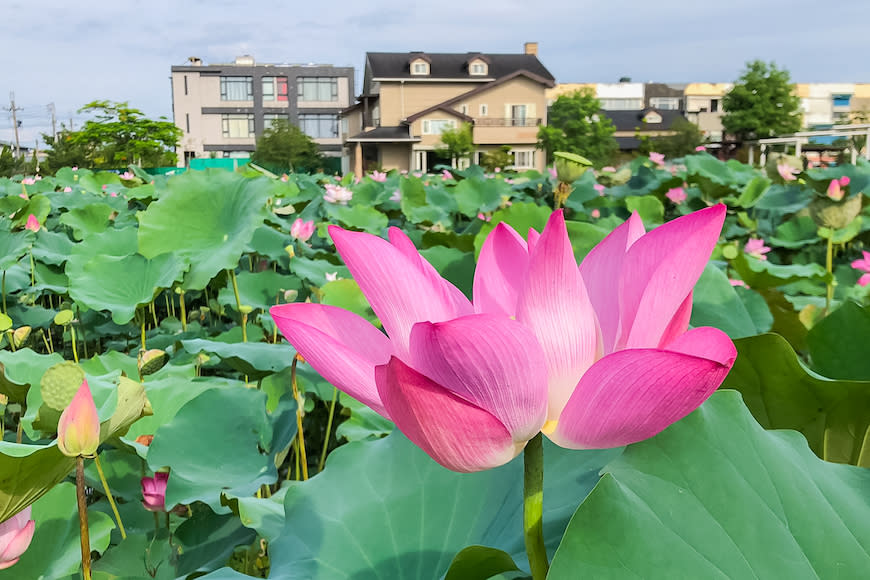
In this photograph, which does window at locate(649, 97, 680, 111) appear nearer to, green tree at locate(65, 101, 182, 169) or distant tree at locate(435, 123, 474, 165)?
distant tree at locate(435, 123, 474, 165)

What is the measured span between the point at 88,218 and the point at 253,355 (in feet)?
7.93

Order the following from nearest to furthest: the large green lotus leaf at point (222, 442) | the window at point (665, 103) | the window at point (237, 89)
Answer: the large green lotus leaf at point (222, 442) → the window at point (237, 89) → the window at point (665, 103)

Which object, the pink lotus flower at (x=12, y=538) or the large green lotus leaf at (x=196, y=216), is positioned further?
the large green lotus leaf at (x=196, y=216)

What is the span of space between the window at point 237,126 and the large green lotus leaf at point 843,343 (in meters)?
38.2

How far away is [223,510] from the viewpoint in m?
0.78

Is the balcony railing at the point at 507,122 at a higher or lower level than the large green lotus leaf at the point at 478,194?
higher

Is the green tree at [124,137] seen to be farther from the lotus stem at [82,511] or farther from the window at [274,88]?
the lotus stem at [82,511]

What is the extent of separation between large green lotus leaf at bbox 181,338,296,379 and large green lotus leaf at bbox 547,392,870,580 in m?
0.79

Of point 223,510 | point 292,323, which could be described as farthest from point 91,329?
point 292,323

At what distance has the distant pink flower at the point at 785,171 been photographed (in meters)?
3.06

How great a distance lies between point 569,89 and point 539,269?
134 ft

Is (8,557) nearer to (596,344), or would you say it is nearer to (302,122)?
(596,344)

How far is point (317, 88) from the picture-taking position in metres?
37.9

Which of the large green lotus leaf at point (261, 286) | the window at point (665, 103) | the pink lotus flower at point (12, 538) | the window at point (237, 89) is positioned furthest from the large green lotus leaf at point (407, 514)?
the window at point (665, 103)
